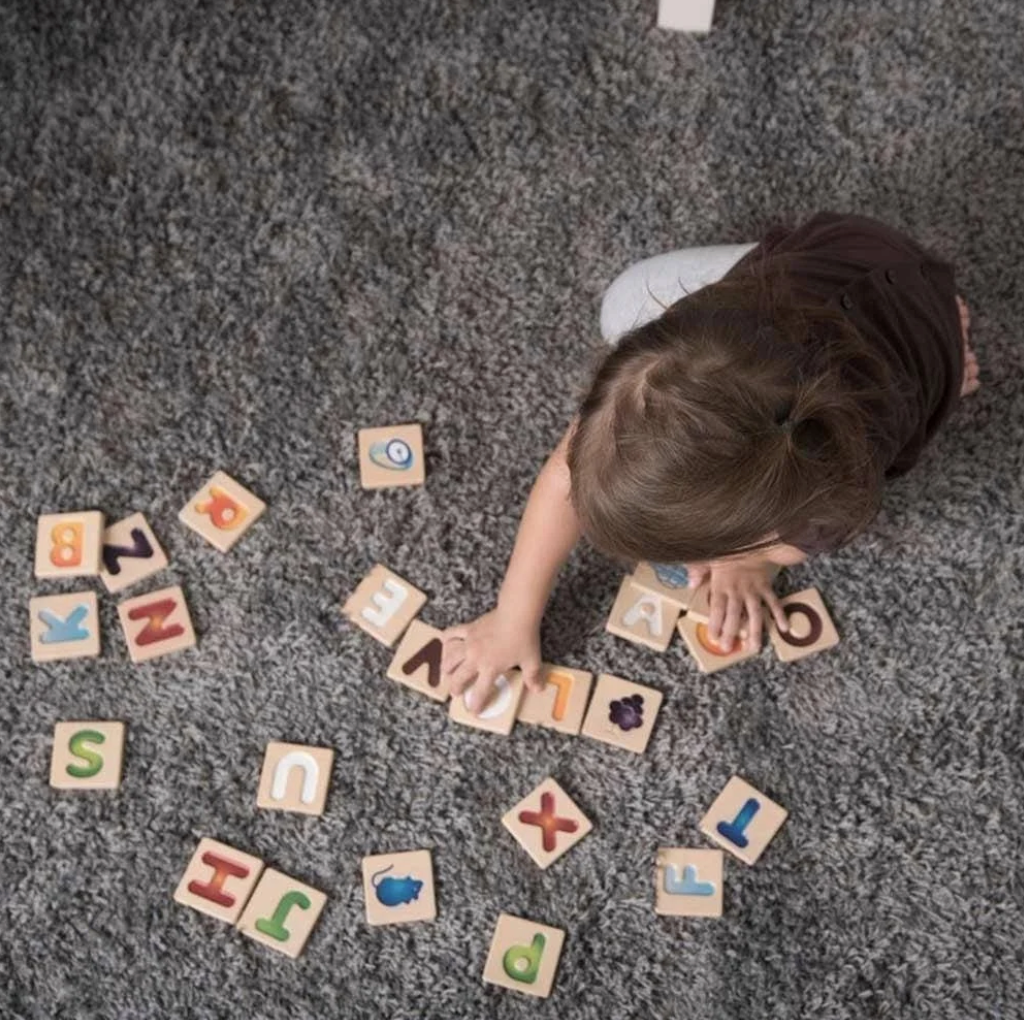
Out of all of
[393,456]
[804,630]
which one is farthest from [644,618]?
[393,456]

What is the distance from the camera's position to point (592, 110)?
4.07 feet

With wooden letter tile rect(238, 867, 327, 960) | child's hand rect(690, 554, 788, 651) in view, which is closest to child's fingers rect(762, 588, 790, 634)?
child's hand rect(690, 554, 788, 651)

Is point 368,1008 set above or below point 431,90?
below

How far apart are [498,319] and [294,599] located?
33 cm

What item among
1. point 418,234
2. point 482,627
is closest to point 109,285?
point 418,234

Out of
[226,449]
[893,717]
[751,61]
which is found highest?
[751,61]

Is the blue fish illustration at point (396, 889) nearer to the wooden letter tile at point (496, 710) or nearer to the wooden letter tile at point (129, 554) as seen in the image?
the wooden letter tile at point (496, 710)

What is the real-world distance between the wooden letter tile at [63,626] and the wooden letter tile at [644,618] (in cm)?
46

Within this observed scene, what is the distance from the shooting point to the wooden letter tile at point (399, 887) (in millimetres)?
1048

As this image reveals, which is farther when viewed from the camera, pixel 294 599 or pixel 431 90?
pixel 431 90

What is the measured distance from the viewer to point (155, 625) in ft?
3.64

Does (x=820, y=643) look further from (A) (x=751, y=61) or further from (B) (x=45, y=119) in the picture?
(B) (x=45, y=119)

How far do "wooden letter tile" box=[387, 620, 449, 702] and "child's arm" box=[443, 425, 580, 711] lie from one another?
0.01 metres

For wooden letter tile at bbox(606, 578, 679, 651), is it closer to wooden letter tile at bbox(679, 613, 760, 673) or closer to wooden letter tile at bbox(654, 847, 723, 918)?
wooden letter tile at bbox(679, 613, 760, 673)
